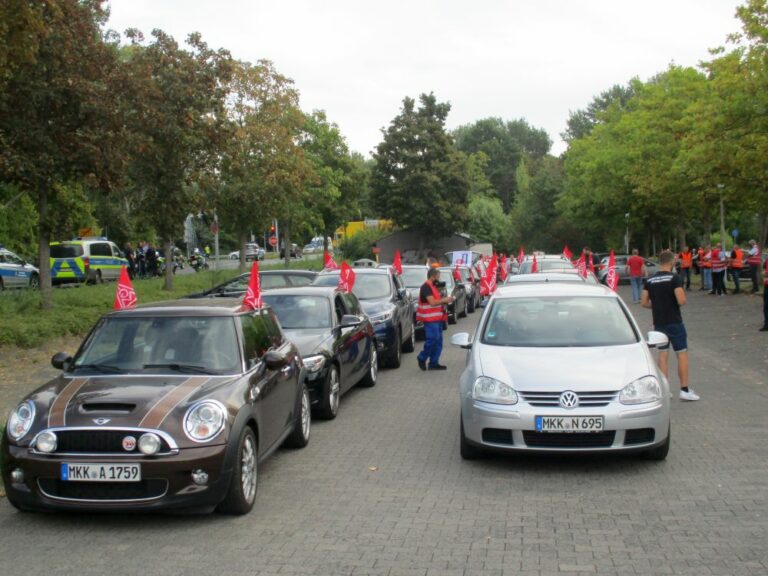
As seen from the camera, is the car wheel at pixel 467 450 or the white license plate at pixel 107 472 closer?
the white license plate at pixel 107 472

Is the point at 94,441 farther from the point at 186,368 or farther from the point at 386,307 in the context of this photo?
the point at 386,307

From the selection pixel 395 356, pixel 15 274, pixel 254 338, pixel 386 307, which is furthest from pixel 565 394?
pixel 15 274

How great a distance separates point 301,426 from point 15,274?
28097 millimetres

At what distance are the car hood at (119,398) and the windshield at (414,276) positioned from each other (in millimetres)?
14794

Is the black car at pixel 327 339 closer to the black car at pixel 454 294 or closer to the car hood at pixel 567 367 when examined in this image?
the car hood at pixel 567 367

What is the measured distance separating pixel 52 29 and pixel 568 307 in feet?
42.0

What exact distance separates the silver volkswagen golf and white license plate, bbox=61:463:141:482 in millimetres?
2923

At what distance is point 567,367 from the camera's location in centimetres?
739

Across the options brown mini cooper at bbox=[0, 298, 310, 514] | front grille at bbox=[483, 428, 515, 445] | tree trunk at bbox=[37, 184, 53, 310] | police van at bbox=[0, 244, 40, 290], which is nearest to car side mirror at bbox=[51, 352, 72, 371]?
brown mini cooper at bbox=[0, 298, 310, 514]

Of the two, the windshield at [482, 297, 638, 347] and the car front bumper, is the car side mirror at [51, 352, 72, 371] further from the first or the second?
the windshield at [482, 297, 638, 347]

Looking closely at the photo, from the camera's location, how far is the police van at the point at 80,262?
35.2 metres

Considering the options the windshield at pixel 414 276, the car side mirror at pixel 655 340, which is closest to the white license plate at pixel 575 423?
the car side mirror at pixel 655 340

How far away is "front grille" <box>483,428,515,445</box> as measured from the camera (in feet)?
23.4

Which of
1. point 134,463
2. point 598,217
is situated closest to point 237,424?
point 134,463
